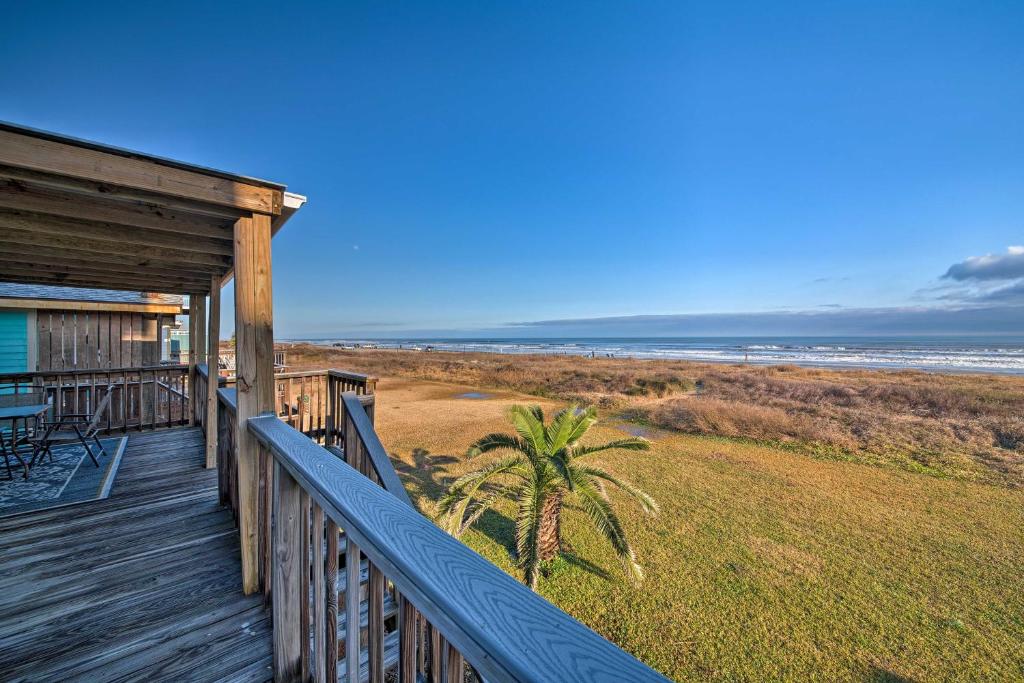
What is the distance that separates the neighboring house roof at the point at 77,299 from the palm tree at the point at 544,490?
7.68 m

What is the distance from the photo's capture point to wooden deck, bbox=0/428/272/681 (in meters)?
1.83

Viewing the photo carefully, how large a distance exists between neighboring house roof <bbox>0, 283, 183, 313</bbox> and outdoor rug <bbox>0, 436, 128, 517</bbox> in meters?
3.83

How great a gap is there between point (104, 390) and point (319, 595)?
8.98 meters

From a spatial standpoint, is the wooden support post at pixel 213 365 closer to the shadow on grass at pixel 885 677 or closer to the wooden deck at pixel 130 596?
the wooden deck at pixel 130 596

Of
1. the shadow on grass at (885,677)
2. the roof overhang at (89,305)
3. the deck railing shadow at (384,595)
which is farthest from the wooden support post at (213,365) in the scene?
the shadow on grass at (885,677)

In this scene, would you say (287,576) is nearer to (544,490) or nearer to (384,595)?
(384,595)

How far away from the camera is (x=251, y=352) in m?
2.19

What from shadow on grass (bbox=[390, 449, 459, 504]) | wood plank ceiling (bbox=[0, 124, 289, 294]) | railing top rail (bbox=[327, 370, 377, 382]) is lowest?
shadow on grass (bbox=[390, 449, 459, 504])

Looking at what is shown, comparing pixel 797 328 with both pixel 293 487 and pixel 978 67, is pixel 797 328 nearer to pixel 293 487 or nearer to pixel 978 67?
pixel 978 67

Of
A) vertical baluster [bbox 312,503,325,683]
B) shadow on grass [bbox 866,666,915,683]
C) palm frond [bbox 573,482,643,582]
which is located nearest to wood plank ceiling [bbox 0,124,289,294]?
vertical baluster [bbox 312,503,325,683]

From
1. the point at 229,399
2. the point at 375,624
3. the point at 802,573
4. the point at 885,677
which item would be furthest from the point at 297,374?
the point at 802,573

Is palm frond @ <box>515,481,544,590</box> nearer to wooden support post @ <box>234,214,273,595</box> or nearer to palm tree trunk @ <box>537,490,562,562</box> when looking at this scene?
palm tree trunk @ <box>537,490,562,562</box>

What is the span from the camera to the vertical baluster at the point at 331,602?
123 centimetres

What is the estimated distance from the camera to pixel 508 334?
10238cm
